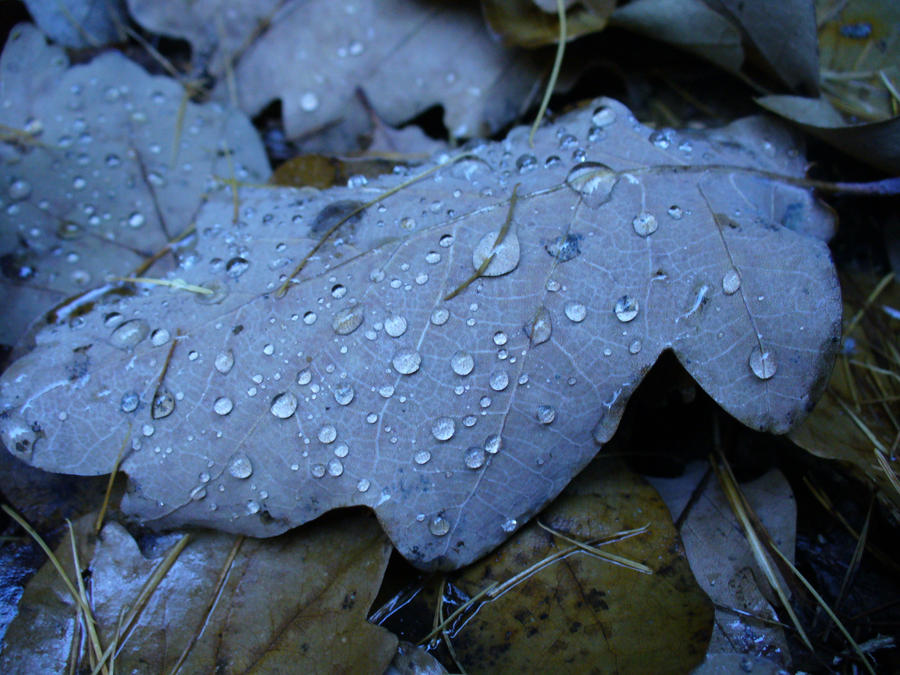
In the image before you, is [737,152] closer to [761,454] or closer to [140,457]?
[761,454]

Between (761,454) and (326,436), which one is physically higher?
(326,436)

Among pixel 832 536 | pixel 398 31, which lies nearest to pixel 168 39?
pixel 398 31

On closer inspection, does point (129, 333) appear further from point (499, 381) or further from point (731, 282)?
point (731, 282)

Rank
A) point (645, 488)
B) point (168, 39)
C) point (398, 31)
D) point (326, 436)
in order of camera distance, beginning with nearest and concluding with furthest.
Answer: point (326, 436)
point (645, 488)
point (398, 31)
point (168, 39)

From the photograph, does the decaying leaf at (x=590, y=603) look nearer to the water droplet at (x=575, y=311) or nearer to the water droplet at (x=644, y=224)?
the water droplet at (x=575, y=311)

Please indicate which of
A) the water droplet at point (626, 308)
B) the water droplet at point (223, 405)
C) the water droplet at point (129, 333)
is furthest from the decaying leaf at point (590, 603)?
the water droplet at point (129, 333)

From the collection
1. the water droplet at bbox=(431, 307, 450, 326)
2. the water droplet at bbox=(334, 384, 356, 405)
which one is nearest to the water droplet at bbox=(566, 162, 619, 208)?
the water droplet at bbox=(431, 307, 450, 326)
